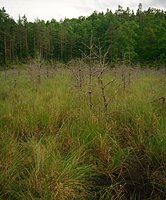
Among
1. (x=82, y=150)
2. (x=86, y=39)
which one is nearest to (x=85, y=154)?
(x=82, y=150)

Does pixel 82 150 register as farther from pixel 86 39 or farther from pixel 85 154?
pixel 86 39

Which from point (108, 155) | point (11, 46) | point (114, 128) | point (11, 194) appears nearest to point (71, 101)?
point (114, 128)

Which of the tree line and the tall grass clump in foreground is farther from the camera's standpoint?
the tree line

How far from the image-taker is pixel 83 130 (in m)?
4.08

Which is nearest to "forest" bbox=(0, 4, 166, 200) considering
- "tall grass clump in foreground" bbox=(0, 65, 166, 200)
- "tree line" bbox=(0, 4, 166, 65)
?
"tall grass clump in foreground" bbox=(0, 65, 166, 200)

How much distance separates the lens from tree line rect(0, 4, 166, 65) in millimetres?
39094

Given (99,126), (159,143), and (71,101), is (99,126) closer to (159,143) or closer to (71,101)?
(159,143)

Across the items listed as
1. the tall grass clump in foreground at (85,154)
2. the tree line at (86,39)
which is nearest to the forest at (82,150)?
the tall grass clump in foreground at (85,154)

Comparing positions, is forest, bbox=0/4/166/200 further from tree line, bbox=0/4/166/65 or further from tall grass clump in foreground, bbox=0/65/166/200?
tree line, bbox=0/4/166/65

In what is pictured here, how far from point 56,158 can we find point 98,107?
82.0 inches

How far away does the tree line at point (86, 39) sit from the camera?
3909 centimetres

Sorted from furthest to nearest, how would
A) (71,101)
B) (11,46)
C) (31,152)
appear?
(11,46) < (71,101) < (31,152)

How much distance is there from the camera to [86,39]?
49344mm

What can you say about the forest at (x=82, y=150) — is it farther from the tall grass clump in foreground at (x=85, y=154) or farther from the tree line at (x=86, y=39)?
the tree line at (x=86, y=39)
